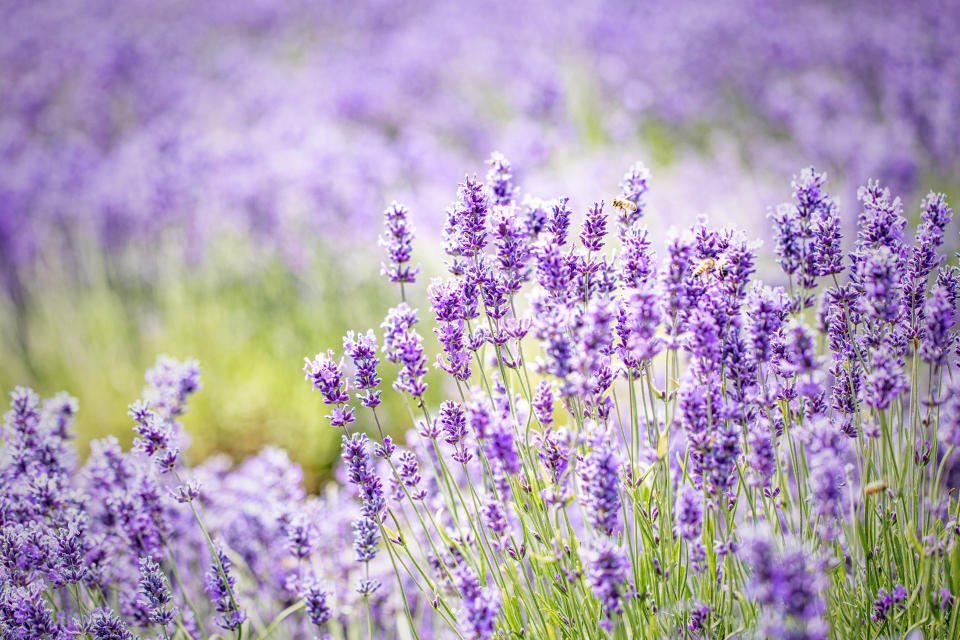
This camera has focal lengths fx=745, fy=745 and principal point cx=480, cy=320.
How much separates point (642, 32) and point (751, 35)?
1.21 m

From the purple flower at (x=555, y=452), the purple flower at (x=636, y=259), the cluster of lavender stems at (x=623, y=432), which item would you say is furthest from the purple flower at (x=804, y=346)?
the purple flower at (x=555, y=452)

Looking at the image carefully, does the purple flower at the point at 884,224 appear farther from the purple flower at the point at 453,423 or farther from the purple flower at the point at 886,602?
the purple flower at the point at 453,423

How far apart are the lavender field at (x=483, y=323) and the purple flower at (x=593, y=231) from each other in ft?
0.04

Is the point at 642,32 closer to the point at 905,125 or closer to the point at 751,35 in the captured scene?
the point at 751,35

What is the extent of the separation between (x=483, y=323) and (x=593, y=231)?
360 millimetres

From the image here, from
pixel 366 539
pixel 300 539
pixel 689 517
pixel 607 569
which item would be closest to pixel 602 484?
pixel 607 569

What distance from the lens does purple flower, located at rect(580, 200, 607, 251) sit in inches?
58.7

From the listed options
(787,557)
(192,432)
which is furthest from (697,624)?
(192,432)

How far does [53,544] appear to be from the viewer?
1597 mm

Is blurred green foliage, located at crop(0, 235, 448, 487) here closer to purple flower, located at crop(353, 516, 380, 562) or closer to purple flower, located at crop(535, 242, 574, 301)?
purple flower, located at crop(353, 516, 380, 562)

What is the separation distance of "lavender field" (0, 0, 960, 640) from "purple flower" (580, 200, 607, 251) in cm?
1

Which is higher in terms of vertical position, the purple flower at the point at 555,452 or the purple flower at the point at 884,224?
the purple flower at the point at 884,224

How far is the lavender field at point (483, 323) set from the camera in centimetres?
139

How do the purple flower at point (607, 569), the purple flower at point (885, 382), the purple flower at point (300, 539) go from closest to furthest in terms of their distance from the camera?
the purple flower at point (607, 569)
the purple flower at point (885, 382)
the purple flower at point (300, 539)
